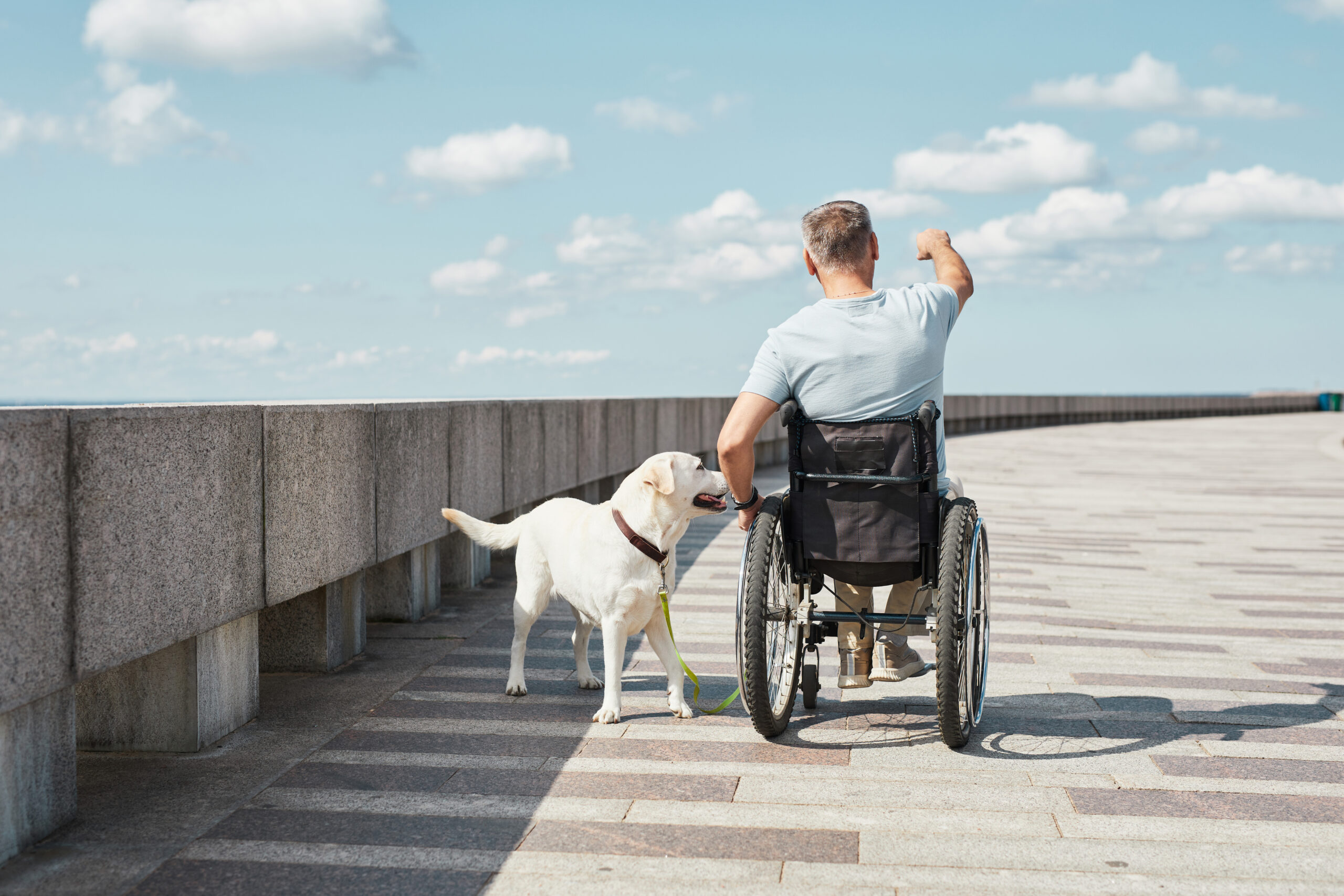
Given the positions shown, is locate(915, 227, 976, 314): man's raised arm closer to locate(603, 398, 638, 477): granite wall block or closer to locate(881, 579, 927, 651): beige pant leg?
locate(881, 579, 927, 651): beige pant leg

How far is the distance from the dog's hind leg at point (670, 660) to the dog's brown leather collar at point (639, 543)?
0.86 feet

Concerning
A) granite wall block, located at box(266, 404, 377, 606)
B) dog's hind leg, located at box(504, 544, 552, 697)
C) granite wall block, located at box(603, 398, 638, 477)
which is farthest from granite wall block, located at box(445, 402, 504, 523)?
granite wall block, located at box(603, 398, 638, 477)

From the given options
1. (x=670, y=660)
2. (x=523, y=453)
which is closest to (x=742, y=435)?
(x=670, y=660)

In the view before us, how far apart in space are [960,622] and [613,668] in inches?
56.0

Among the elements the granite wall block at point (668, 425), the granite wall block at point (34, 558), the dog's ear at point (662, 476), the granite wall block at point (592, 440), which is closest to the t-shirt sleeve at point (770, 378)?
Result: the dog's ear at point (662, 476)

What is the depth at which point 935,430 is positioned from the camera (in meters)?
4.37

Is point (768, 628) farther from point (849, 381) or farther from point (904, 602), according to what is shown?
point (849, 381)

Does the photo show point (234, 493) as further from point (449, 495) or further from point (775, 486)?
point (775, 486)

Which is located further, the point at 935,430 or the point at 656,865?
the point at 935,430

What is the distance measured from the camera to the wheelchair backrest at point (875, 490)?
14.1 ft

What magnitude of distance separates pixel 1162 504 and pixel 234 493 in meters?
12.1

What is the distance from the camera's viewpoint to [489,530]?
19.2 feet

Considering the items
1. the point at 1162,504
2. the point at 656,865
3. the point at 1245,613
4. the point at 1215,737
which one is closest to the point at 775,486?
the point at 1162,504

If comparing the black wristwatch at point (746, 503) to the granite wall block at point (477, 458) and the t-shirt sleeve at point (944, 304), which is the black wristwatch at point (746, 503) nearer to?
the t-shirt sleeve at point (944, 304)
